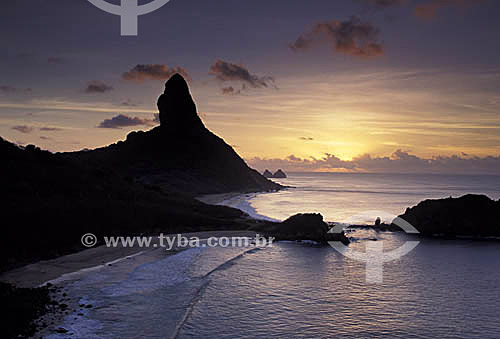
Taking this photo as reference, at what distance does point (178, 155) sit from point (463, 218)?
115684 mm

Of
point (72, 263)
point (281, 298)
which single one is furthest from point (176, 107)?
point (281, 298)

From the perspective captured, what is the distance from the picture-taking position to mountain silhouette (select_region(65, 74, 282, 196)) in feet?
441

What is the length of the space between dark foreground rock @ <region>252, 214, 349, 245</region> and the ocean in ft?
28.2

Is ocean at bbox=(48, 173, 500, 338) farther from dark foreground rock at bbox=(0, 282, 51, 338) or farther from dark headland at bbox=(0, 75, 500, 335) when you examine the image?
dark headland at bbox=(0, 75, 500, 335)

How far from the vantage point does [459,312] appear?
19.3 metres

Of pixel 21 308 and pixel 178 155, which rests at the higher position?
pixel 178 155

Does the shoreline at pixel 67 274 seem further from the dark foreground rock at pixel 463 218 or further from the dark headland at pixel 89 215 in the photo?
the dark foreground rock at pixel 463 218

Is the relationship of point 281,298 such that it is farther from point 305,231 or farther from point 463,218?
point 463,218

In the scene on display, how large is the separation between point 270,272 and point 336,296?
20.7 ft

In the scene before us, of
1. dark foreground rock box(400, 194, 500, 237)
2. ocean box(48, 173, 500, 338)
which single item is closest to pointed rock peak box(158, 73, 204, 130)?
dark foreground rock box(400, 194, 500, 237)

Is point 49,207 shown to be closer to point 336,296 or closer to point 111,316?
point 111,316

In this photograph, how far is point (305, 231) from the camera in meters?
43.2

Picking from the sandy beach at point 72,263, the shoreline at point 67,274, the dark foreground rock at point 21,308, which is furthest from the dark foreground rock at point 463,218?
the dark foreground rock at point 21,308

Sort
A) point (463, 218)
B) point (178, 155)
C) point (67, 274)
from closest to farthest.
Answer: point (67, 274) → point (463, 218) → point (178, 155)
